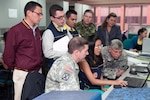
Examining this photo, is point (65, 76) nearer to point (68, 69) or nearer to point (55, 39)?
point (68, 69)

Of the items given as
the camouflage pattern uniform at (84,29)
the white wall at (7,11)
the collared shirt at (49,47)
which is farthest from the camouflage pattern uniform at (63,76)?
the white wall at (7,11)

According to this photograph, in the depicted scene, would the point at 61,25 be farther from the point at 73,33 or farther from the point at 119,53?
the point at 119,53

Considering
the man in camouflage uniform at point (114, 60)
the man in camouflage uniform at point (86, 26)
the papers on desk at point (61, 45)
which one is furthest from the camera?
the man in camouflage uniform at point (86, 26)

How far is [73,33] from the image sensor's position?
7.76ft

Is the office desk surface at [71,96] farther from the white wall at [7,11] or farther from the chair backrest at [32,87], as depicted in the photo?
the white wall at [7,11]

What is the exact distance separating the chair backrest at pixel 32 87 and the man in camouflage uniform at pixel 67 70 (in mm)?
66

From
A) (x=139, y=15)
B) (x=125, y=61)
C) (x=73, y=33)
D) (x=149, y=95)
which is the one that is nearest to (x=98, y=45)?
(x=73, y=33)

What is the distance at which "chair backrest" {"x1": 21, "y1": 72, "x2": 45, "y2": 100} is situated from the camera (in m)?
1.41

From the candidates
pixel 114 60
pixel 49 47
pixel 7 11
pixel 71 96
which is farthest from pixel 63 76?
pixel 7 11

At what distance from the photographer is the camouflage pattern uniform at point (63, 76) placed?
1416 mm

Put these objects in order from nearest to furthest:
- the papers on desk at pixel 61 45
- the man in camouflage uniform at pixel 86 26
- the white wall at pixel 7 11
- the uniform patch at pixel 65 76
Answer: the uniform patch at pixel 65 76 < the papers on desk at pixel 61 45 < the man in camouflage uniform at pixel 86 26 < the white wall at pixel 7 11

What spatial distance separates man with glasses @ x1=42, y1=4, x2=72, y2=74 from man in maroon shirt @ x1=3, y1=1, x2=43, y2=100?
0.10 m

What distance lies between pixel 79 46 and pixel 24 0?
261 cm

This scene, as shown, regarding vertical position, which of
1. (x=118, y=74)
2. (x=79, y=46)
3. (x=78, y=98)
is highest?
(x=79, y=46)
